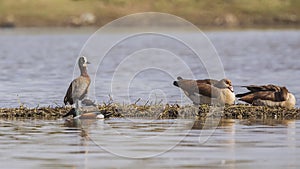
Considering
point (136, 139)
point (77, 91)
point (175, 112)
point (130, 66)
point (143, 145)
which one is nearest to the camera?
point (143, 145)

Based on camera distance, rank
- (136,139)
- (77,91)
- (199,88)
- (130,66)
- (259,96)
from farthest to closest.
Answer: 1. (130,66)
2. (259,96)
3. (199,88)
4. (77,91)
5. (136,139)

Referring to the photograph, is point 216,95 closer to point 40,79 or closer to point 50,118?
point 50,118

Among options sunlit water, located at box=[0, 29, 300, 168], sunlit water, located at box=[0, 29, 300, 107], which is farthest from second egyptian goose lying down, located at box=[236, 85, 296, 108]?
sunlit water, located at box=[0, 29, 300, 107]

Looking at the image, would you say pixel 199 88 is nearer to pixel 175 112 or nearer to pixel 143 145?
pixel 175 112

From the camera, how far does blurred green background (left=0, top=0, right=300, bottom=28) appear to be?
265 ft

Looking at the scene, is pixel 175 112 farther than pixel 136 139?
Yes

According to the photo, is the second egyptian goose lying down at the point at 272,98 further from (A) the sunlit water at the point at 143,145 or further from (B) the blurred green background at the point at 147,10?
(B) the blurred green background at the point at 147,10

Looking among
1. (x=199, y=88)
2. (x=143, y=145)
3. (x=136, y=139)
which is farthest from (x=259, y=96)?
(x=143, y=145)

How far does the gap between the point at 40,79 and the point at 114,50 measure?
75.9ft

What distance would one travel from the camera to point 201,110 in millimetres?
18625

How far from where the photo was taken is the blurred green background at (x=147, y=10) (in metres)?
80.8

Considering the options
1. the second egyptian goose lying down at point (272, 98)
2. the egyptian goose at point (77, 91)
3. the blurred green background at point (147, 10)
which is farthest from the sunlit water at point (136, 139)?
the blurred green background at point (147, 10)

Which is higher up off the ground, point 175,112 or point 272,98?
point 272,98

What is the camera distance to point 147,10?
266ft
